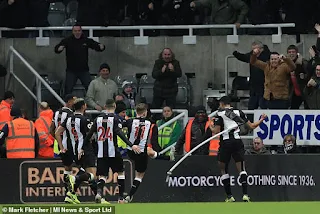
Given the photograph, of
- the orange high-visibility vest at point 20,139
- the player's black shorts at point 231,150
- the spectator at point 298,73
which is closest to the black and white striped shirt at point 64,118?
the orange high-visibility vest at point 20,139

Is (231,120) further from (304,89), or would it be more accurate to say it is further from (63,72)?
(63,72)

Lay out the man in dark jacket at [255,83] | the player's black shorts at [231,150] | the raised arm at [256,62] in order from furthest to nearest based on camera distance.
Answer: the man in dark jacket at [255,83] → the raised arm at [256,62] → the player's black shorts at [231,150]

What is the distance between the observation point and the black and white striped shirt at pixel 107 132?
91.7 ft

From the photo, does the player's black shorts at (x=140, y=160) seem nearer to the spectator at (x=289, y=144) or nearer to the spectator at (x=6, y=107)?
the spectator at (x=289, y=144)

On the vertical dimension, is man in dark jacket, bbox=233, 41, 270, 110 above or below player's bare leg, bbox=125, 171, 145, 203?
above

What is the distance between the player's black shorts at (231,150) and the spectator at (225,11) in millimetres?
5321

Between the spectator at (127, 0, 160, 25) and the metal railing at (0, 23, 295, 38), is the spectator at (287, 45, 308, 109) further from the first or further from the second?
the spectator at (127, 0, 160, 25)

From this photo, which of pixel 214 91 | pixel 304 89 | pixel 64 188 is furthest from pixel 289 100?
pixel 64 188

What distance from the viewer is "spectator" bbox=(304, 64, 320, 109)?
100 ft

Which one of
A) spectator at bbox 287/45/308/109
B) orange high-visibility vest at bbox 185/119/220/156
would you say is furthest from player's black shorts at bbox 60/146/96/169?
spectator at bbox 287/45/308/109

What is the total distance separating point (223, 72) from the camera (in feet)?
112

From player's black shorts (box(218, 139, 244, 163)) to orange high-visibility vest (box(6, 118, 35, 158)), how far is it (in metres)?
3.71

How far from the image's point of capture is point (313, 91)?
30.8m

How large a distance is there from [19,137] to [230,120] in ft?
13.5
